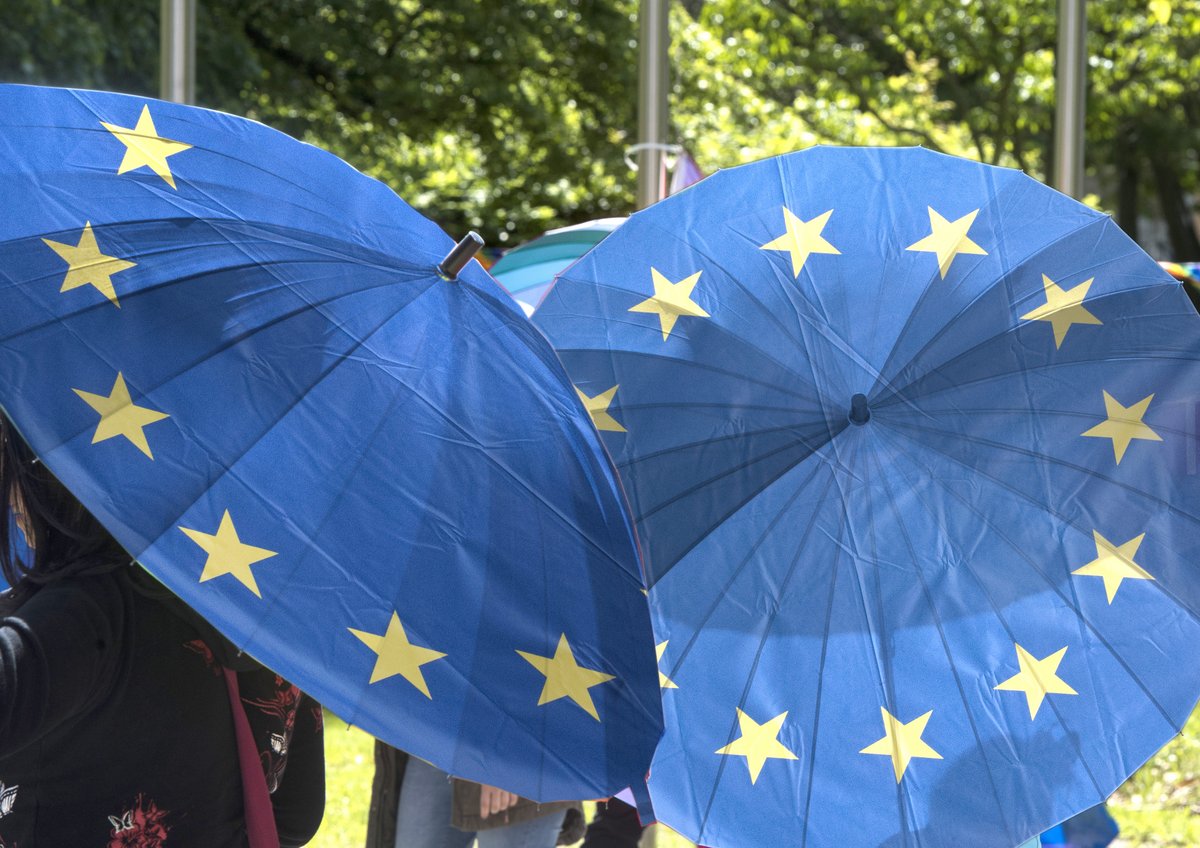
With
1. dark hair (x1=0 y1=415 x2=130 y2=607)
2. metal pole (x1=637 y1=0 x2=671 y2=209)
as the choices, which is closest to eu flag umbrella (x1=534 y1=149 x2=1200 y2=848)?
dark hair (x1=0 y1=415 x2=130 y2=607)

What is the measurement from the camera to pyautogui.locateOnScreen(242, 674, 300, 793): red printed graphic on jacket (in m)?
1.84

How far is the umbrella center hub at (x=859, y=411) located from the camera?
1944 mm

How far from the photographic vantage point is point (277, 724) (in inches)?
73.0

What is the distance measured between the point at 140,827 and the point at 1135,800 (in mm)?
4709

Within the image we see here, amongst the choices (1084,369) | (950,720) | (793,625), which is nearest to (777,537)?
(793,625)

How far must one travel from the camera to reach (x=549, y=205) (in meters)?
12.6

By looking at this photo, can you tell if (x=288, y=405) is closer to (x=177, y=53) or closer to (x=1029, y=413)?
(x=1029, y=413)

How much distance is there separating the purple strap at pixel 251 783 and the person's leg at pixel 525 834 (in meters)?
1.20

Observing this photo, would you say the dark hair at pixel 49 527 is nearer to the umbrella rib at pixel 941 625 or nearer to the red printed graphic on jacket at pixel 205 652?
the red printed graphic on jacket at pixel 205 652

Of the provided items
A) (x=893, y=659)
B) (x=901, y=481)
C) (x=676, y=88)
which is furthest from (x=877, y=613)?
(x=676, y=88)

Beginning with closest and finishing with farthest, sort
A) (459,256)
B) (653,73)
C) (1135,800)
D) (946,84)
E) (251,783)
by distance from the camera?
1. (459,256)
2. (251,783)
3. (653,73)
4. (1135,800)
5. (946,84)

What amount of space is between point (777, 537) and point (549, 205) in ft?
35.7

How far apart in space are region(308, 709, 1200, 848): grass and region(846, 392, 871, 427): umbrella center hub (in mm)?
2940

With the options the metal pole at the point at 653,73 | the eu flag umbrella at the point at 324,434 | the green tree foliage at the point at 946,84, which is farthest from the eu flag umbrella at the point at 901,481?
the green tree foliage at the point at 946,84
